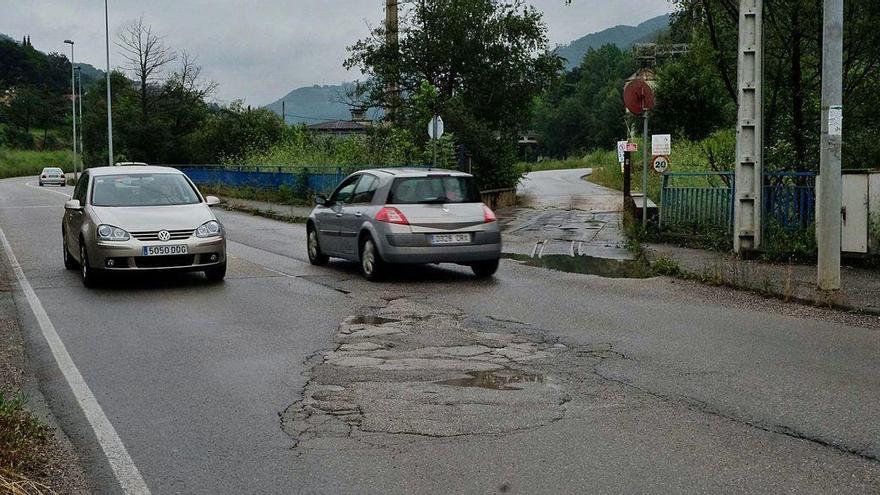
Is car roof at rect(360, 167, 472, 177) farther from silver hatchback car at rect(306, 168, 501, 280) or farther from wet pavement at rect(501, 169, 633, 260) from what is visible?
wet pavement at rect(501, 169, 633, 260)

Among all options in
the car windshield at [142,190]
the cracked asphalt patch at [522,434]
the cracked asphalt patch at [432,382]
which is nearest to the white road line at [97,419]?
the cracked asphalt patch at [522,434]

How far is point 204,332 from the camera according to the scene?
9367 mm

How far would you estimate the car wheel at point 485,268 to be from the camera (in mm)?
13789

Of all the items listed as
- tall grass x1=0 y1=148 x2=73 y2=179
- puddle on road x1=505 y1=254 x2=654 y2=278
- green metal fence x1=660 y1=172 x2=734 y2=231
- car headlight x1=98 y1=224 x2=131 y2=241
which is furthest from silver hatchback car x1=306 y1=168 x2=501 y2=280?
tall grass x1=0 y1=148 x2=73 y2=179

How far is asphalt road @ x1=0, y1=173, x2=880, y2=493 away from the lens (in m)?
5.10

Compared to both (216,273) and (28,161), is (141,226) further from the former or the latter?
(28,161)

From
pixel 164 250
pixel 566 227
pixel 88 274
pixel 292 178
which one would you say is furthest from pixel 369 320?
pixel 292 178

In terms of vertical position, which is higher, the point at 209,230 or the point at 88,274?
the point at 209,230

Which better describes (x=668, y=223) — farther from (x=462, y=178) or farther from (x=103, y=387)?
(x=103, y=387)

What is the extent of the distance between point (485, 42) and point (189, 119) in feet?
101

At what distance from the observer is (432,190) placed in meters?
13.6

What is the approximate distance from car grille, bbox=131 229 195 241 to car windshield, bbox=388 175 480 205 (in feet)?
9.06

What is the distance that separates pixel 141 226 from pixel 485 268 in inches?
185

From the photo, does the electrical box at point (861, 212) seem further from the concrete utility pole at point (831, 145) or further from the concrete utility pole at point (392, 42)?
the concrete utility pole at point (392, 42)
